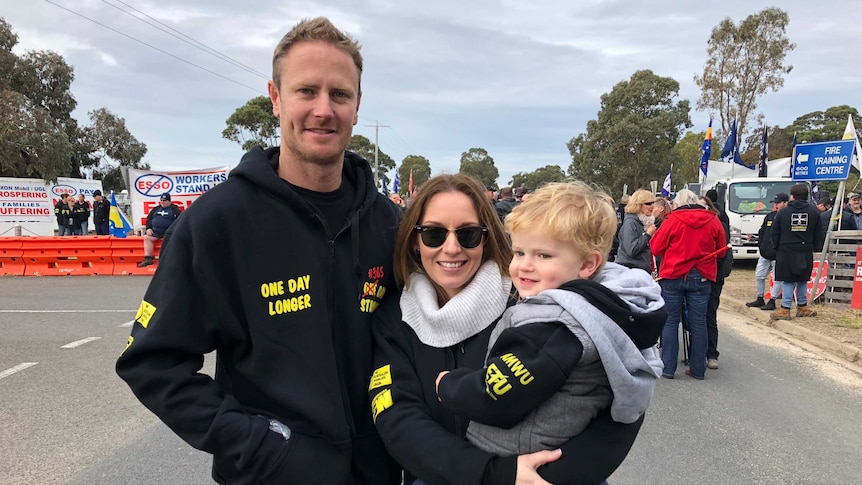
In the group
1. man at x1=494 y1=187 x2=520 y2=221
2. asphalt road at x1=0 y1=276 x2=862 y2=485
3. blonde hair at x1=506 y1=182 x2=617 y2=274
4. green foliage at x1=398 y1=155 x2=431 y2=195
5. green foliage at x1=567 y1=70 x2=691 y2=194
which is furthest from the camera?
green foliage at x1=398 y1=155 x2=431 y2=195

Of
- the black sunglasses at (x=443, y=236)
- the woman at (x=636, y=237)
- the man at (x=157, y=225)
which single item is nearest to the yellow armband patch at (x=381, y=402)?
the black sunglasses at (x=443, y=236)

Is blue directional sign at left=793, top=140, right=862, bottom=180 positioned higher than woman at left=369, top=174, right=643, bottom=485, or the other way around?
blue directional sign at left=793, top=140, right=862, bottom=180

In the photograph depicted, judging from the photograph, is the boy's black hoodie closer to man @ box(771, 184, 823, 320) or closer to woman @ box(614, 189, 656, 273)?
woman @ box(614, 189, 656, 273)

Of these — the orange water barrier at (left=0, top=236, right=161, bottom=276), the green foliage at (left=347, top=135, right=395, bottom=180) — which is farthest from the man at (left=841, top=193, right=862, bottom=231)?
the green foliage at (left=347, top=135, right=395, bottom=180)

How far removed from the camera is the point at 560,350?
52.8 inches

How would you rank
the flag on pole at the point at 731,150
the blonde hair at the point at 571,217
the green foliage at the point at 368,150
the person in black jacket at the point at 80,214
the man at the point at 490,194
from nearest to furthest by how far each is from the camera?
the blonde hair at the point at 571,217 < the man at the point at 490,194 < the flag on pole at the point at 731,150 < the person in black jacket at the point at 80,214 < the green foliage at the point at 368,150

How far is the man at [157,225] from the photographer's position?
1154 centimetres

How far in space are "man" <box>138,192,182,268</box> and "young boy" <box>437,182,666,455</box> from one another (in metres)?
11.8

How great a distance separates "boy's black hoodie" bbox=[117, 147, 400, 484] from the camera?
1.43 metres

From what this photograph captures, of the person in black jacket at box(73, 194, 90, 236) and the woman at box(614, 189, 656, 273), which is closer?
the woman at box(614, 189, 656, 273)

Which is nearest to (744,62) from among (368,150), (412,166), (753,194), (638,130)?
(638,130)

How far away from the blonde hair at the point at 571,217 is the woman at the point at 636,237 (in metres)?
4.57

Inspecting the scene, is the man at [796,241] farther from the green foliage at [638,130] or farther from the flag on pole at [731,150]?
the green foliage at [638,130]

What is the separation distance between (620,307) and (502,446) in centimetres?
54
